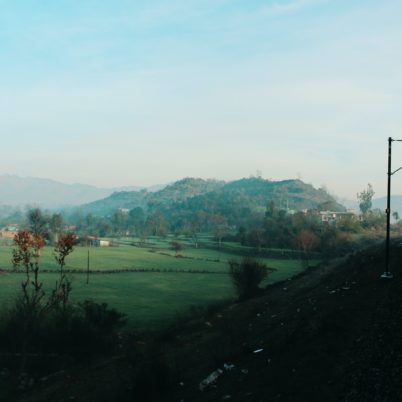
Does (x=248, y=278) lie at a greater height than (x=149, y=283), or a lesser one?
greater

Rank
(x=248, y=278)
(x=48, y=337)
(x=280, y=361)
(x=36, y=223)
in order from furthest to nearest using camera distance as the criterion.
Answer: (x=36, y=223) → (x=248, y=278) → (x=48, y=337) → (x=280, y=361)

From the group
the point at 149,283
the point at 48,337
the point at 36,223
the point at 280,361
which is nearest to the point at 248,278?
the point at 48,337

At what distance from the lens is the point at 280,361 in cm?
1900

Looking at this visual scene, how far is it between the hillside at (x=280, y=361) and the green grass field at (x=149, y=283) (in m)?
12.4

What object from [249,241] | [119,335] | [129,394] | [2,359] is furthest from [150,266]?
[129,394]

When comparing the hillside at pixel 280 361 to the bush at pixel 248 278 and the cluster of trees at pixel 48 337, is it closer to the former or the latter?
the cluster of trees at pixel 48 337

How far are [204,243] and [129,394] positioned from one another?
5075 inches

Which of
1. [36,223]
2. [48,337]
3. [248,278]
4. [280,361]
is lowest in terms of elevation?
[48,337]

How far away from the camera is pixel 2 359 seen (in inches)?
1160

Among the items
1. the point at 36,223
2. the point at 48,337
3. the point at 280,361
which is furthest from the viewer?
the point at 36,223

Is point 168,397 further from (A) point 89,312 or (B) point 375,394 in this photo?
(A) point 89,312

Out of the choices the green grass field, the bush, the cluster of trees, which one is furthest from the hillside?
the bush

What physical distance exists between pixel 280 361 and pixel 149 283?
51.6m

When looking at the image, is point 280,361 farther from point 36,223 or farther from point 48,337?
point 36,223
